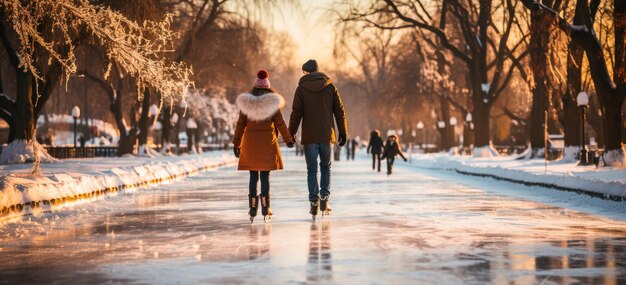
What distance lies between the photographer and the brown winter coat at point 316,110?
14.1 metres

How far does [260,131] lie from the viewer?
13.8m

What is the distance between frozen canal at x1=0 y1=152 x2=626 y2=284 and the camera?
8773 millimetres

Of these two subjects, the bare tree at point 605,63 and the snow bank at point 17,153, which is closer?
the bare tree at point 605,63

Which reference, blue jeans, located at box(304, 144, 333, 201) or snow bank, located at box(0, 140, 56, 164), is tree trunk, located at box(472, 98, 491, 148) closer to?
snow bank, located at box(0, 140, 56, 164)

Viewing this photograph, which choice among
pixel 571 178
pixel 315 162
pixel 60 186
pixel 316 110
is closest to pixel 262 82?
pixel 316 110

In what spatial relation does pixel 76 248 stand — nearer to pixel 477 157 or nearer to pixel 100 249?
pixel 100 249

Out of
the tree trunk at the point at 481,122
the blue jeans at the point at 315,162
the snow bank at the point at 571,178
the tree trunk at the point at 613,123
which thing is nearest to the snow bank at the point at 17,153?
the snow bank at the point at 571,178

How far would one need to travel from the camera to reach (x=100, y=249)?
A: 36.2 ft

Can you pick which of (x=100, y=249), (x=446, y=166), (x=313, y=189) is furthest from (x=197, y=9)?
(x=100, y=249)

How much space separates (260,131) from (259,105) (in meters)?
0.37

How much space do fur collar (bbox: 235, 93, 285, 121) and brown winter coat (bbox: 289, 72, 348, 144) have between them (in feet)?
1.16

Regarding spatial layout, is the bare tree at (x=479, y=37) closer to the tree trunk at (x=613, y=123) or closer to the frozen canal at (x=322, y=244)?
the tree trunk at (x=613, y=123)

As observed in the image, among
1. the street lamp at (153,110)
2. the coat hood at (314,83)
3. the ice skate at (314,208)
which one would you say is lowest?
the ice skate at (314,208)

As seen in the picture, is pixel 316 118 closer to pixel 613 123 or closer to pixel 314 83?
pixel 314 83
